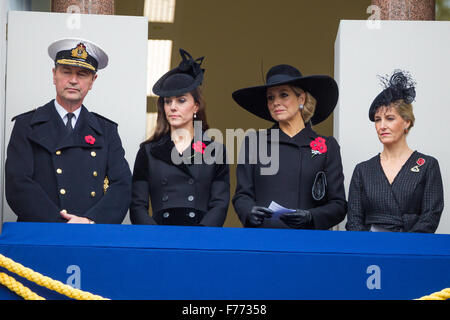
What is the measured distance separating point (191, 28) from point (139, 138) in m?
3.09

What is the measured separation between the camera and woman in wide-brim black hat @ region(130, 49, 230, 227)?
434cm

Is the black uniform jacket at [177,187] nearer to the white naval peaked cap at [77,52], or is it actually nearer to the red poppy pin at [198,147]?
the red poppy pin at [198,147]

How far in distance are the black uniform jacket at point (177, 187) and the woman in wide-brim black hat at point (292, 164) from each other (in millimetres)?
111

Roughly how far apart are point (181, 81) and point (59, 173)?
87cm

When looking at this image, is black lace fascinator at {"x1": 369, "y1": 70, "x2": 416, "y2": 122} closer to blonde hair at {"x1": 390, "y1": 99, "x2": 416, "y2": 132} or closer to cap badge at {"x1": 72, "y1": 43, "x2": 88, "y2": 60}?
blonde hair at {"x1": 390, "y1": 99, "x2": 416, "y2": 132}

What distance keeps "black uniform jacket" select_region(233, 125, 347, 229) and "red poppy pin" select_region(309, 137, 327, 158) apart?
0.02 m

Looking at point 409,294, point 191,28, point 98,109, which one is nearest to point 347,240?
point 409,294

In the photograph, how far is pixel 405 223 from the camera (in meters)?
4.30

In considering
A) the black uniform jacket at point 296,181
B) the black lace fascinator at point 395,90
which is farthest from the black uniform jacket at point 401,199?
the black lace fascinator at point 395,90

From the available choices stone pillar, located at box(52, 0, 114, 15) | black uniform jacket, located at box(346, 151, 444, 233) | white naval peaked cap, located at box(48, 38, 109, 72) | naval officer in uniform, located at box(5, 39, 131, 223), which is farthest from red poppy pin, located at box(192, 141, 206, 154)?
stone pillar, located at box(52, 0, 114, 15)

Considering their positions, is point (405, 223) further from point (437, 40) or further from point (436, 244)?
point (437, 40)
